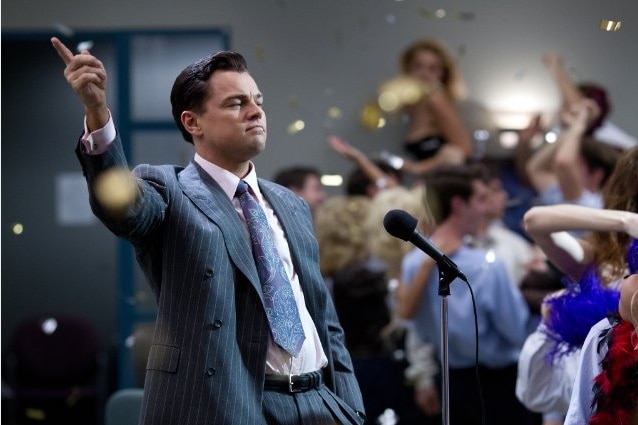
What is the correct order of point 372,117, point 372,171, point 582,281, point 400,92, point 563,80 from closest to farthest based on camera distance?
point 582,281 < point 372,171 < point 563,80 < point 400,92 < point 372,117

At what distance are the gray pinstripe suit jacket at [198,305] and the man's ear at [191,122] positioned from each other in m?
0.12

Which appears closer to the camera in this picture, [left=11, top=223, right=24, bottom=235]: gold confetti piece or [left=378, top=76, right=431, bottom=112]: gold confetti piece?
[left=11, top=223, right=24, bottom=235]: gold confetti piece

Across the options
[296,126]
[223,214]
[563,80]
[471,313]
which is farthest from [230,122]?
[296,126]

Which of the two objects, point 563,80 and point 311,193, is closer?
point 311,193

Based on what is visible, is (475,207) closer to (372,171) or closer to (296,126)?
(372,171)

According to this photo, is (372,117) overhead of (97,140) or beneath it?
overhead

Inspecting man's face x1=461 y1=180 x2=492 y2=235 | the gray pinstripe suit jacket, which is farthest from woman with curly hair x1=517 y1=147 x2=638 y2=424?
man's face x1=461 y1=180 x2=492 y2=235

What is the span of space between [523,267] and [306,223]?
270 centimetres

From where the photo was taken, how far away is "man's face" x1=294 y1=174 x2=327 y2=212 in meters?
6.17

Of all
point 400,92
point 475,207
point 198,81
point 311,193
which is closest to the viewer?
point 198,81

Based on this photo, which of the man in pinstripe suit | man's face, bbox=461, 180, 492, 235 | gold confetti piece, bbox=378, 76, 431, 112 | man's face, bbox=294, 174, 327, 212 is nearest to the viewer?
the man in pinstripe suit

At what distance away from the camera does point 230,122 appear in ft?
10.5

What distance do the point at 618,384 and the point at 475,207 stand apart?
2395 mm

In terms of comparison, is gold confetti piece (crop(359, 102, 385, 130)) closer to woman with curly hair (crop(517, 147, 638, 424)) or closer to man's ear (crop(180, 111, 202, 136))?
woman with curly hair (crop(517, 147, 638, 424))
